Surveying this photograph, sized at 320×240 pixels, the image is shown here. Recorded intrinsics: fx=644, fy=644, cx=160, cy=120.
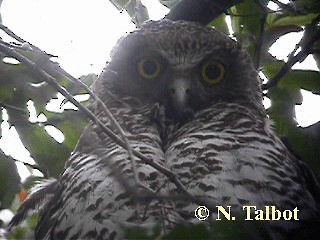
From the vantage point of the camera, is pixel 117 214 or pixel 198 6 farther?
pixel 198 6

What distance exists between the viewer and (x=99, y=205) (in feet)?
6.87

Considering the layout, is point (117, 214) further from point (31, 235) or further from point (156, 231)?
point (156, 231)

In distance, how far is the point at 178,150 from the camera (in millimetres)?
2316

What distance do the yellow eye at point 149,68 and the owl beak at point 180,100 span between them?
0.14 m

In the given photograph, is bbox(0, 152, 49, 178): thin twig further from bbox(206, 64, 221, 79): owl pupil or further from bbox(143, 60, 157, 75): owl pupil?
bbox(206, 64, 221, 79): owl pupil

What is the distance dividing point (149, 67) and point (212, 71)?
285mm

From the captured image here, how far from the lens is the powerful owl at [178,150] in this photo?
6.70 feet

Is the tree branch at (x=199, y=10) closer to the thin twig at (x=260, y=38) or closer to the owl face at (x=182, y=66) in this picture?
the owl face at (x=182, y=66)

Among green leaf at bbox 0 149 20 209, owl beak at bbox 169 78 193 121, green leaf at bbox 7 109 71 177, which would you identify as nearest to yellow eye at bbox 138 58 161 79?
owl beak at bbox 169 78 193 121

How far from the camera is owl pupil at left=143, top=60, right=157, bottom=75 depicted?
2795 millimetres

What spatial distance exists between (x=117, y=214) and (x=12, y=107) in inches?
18.5

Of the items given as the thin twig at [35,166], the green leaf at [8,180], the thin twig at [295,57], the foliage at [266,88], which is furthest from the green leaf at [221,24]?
the green leaf at [8,180]

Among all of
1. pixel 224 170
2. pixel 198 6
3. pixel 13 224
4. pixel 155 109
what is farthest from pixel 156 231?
pixel 198 6

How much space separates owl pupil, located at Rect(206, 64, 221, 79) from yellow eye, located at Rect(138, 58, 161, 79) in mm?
223
